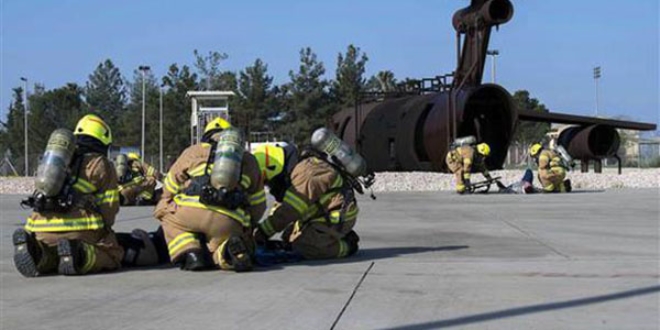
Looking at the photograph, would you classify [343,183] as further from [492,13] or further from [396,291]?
[492,13]

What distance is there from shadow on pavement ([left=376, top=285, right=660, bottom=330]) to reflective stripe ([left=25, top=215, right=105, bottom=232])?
3.47 m

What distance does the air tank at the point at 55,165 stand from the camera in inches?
293

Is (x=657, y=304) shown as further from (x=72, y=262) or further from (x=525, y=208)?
(x=525, y=208)

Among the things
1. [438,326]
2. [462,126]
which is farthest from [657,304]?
[462,126]

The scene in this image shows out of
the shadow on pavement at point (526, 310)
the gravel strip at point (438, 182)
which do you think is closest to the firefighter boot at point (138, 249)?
the shadow on pavement at point (526, 310)

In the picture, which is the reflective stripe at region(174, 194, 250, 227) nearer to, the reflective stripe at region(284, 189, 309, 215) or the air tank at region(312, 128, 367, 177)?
the reflective stripe at region(284, 189, 309, 215)

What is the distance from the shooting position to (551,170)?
75.3 ft

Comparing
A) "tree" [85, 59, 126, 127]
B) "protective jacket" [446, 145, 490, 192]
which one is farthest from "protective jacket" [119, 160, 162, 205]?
"tree" [85, 59, 126, 127]

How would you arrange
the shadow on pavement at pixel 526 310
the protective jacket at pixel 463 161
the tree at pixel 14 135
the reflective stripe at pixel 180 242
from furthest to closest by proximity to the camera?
the tree at pixel 14 135 → the protective jacket at pixel 463 161 → the reflective stripe at pixel 180 242 → the shadow on pavement at pixel 526 310

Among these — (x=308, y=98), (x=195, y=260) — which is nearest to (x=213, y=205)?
(x=195, y=260)

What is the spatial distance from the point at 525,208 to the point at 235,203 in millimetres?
10695

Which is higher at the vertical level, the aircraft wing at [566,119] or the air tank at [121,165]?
the aircraft wing at [566,119]

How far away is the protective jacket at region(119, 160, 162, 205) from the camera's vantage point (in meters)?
18.8

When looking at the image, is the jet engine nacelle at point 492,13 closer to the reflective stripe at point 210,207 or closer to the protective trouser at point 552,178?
the protective trouser at point 552,178
